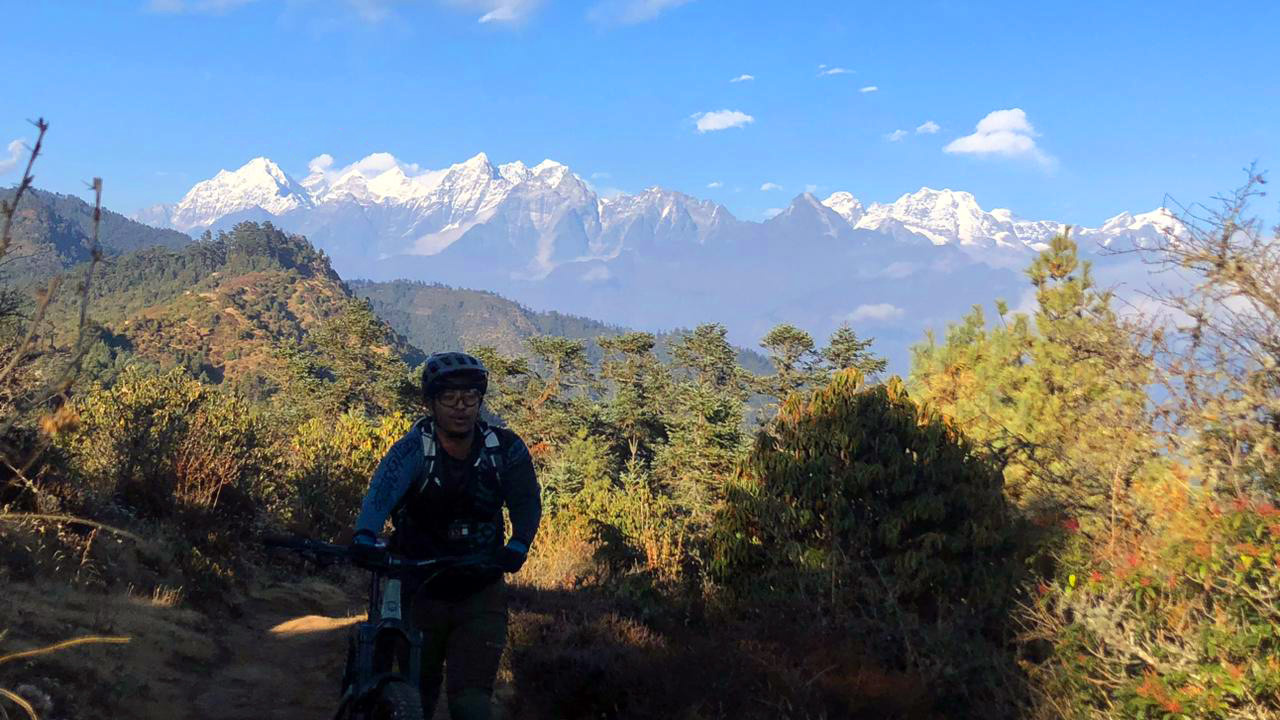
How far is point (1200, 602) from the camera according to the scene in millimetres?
5637

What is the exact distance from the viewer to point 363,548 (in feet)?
12.4

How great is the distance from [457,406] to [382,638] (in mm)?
1083

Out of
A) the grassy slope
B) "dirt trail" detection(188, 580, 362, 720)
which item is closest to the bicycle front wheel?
"dirt trail" detection(188, 580, 362, 720)

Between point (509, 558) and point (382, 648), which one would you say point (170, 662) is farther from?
point (509, 558)

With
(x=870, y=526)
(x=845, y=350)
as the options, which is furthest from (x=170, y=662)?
(x=845, y=350)

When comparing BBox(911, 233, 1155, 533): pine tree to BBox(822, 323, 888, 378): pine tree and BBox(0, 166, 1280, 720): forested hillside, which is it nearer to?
BBox(0, 166, 1280, 720): forested hillside

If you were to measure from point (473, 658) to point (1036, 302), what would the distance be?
16868mm

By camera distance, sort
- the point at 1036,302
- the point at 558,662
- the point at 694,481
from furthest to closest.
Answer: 1. the point at 694,481
2. the point at 1036,302
3. the point at 558,662

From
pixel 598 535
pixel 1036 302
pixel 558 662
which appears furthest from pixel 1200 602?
pixel 1036 302

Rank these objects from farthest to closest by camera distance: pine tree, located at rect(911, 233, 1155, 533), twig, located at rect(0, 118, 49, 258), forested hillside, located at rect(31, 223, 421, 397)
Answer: forested hillside, located at rect(31, 223, 421, 397)
pine tree, located at rect(911, 233, 1155, 533)
twig, located at rect(0, 118, 49, 258)

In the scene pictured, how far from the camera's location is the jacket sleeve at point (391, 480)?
4.00m

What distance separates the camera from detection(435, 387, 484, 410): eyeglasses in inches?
165

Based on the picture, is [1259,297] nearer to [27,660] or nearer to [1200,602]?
[1200,602]

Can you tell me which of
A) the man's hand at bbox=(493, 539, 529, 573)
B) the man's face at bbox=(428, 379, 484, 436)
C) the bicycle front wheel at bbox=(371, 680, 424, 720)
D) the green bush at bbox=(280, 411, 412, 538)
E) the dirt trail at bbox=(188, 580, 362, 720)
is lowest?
the dirt trail at bbox=(188, 580, 362, 720)
